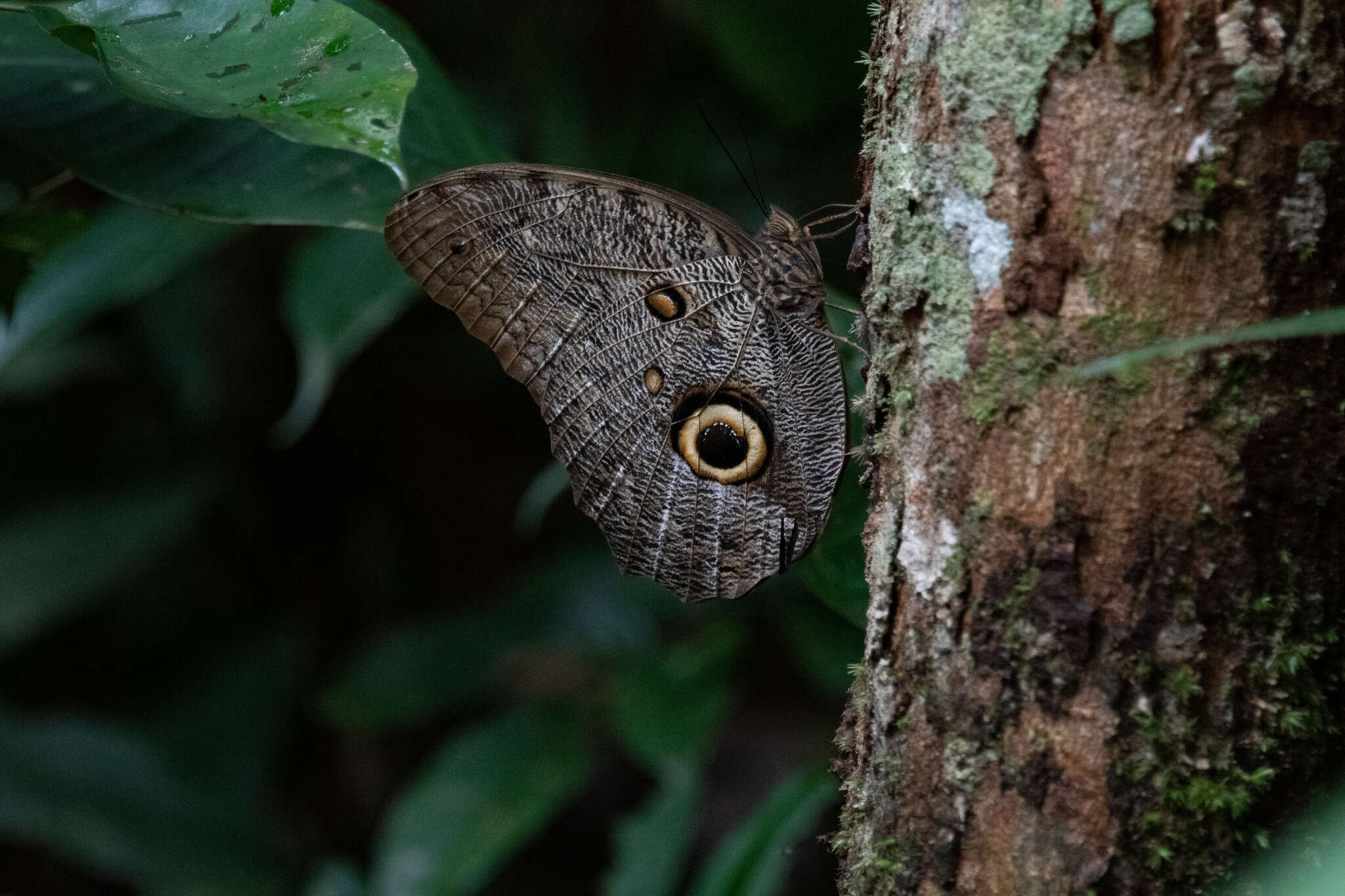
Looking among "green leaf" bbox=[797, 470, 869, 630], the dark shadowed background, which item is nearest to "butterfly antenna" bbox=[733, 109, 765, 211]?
the dark shadowed background

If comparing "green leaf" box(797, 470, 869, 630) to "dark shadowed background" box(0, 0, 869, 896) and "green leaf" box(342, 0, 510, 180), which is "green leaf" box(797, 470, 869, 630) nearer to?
"dark shadowed background" box(0, 0, 869, 896)

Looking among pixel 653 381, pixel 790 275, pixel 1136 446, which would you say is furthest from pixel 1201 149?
pixel 653 381

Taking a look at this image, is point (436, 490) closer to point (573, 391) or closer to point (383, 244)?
point (383, 244)

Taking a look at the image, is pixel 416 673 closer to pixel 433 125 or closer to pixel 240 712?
pixel 240 712

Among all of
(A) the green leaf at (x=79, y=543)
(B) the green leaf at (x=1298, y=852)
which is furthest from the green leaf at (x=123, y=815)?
(B) the green leaf at (x=1298, y=852)

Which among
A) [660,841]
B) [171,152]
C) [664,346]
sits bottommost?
[660,841]

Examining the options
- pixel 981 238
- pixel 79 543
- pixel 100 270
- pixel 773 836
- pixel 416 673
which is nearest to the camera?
pixel 981 238

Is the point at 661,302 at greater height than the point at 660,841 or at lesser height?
greater

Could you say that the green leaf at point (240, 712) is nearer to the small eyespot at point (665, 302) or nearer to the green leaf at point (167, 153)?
the green leaf at point (167, 153)
